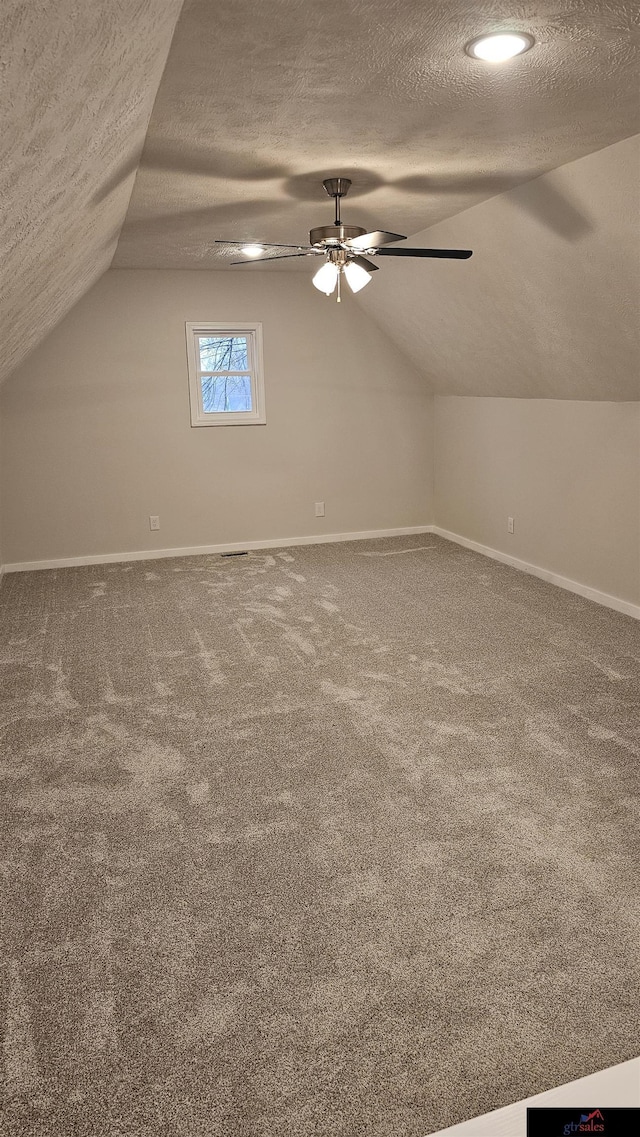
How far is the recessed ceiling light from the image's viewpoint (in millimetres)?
2223

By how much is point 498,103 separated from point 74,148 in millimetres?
1507

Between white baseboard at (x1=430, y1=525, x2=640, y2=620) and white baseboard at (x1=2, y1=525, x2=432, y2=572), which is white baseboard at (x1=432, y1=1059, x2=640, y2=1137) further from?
white baseboard at (x1=2, y1=525, x2=432, y2=572)

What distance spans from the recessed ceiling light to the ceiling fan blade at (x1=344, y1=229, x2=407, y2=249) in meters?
1.33

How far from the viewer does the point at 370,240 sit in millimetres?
3799

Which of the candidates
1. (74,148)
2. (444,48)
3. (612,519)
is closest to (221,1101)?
(74,148)

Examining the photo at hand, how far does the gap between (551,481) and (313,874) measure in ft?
12.5

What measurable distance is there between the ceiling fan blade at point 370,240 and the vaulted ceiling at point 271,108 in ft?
0.83

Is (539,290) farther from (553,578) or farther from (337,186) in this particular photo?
(553,578)

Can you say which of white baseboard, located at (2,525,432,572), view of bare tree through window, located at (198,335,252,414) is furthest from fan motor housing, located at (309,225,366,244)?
white baseboard, located at (2,525,432,572)

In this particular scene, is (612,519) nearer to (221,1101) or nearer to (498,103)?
(498,103)

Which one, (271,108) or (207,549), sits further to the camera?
(207,549)

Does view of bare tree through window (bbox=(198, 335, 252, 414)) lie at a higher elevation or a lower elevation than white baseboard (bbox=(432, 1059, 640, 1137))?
higher

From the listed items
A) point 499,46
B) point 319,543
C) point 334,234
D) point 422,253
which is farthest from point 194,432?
point 499,46

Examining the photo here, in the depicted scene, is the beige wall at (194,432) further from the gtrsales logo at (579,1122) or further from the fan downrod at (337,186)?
the gtrsales logo at (579,1122)
